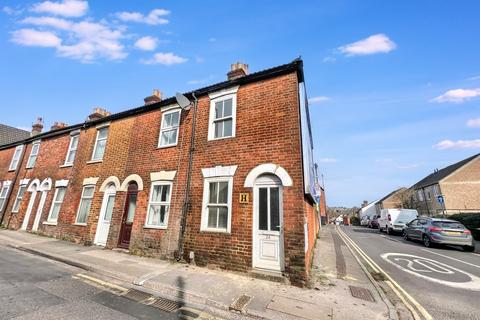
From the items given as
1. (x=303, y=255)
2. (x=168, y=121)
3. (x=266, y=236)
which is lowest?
(x=303, y=255)

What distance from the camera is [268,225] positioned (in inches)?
266

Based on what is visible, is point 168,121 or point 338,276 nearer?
point 338,276

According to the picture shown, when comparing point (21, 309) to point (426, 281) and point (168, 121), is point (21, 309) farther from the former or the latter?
point (426, 281)

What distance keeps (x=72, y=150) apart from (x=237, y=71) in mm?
11770

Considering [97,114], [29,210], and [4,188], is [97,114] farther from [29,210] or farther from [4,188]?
[4,188]

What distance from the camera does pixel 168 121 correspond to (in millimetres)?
10320

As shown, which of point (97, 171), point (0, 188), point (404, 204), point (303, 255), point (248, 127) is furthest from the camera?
point (404, 204)

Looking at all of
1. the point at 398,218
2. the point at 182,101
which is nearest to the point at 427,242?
the point at 398,218

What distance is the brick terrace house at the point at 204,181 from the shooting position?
673 cm

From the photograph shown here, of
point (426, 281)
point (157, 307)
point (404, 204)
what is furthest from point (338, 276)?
point (404, 204)

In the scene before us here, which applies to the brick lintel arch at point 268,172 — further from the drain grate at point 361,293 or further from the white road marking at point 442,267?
the white road marking at point 442,267

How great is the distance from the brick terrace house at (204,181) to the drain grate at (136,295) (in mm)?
2283

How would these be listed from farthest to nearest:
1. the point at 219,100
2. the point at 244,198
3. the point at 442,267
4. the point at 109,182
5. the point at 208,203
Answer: the point at 109,182, the point at 219,100, the point at 442,267, the point at 208,203, the point at 244,198

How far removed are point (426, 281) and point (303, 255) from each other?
4055 mm
